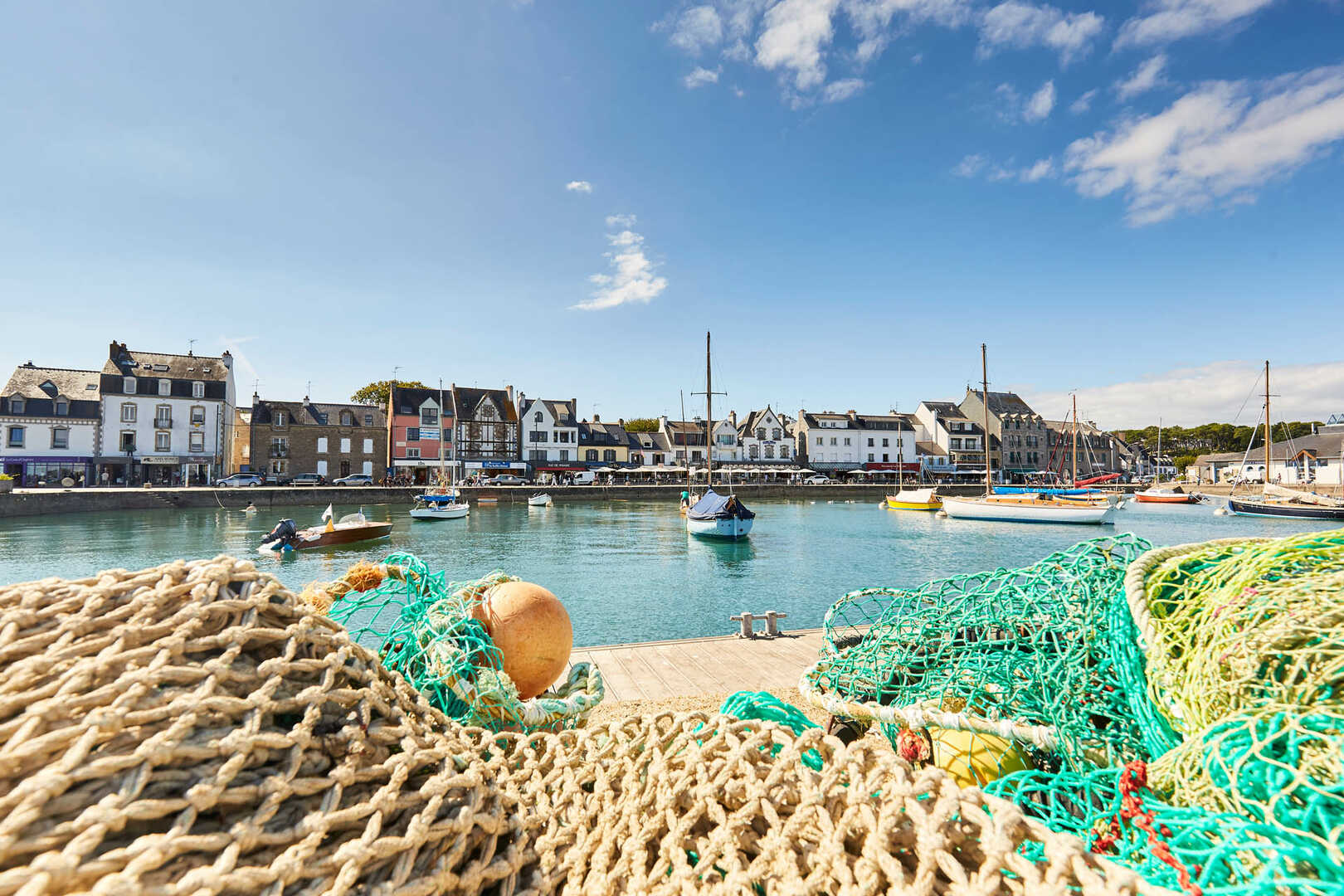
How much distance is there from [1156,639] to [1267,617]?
13.9 inches

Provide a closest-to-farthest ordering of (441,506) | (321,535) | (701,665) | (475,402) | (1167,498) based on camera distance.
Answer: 1. (701,665)
2. (321,535)
3. (441,506)
4. (1167,498)
5. (475,402)

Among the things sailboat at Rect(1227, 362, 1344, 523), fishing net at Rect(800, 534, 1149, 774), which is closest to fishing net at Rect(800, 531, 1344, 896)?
fishing net at Rect(800, 534, 1149, 774)

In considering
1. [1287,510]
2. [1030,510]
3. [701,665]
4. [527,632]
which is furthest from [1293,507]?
[527,632]

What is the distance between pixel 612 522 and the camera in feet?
118

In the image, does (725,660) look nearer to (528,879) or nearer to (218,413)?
(528,879)

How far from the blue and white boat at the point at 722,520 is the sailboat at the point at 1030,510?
17859mm

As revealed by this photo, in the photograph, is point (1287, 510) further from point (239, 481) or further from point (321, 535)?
point (239, 481)

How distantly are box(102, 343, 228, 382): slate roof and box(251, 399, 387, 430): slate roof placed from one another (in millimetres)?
3531

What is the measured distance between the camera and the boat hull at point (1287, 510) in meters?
39.2

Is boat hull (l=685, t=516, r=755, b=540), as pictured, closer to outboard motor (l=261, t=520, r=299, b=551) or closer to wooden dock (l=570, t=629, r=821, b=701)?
outboard motor (l=261, t=520, r=299, b=551)

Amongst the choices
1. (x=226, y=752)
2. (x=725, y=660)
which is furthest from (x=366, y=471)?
(x=226, y=752)

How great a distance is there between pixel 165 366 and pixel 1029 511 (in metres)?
60.9

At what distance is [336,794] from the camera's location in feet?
4.50

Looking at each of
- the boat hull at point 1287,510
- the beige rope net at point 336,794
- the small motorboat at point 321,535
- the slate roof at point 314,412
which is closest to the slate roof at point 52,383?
the slate roof at point 314,412
